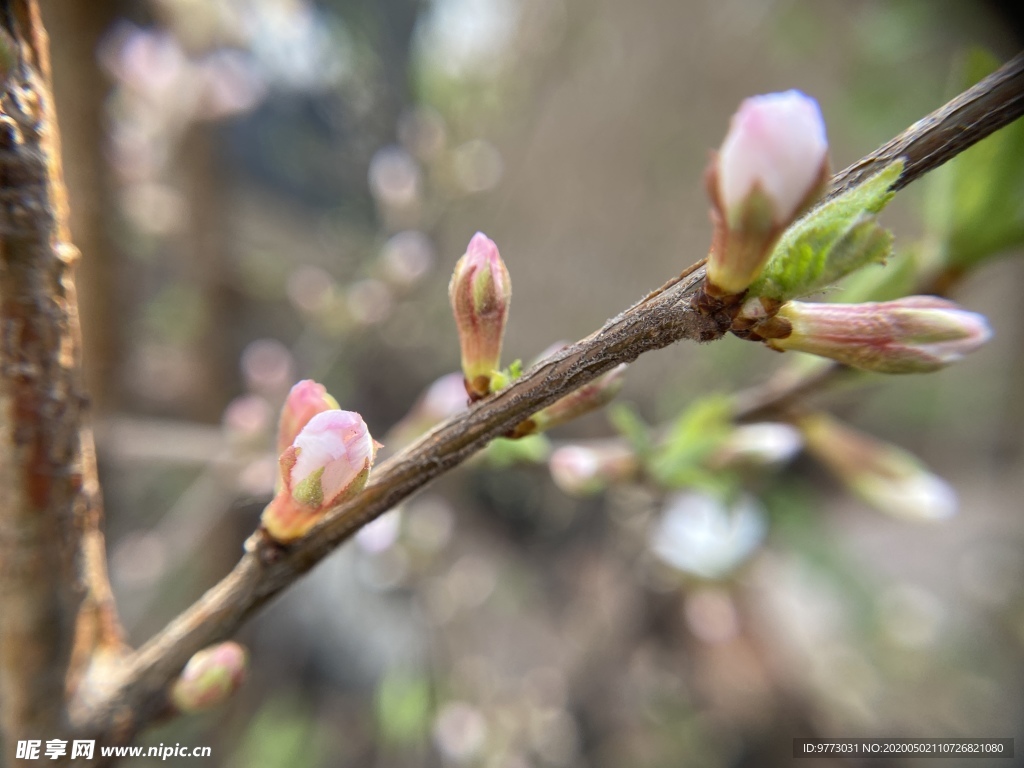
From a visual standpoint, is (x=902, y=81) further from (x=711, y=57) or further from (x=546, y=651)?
(x=546, y=651)

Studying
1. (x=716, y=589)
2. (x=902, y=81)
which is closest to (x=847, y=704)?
(x=716, y=589)

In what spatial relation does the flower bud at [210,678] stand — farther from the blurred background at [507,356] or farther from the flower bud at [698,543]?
the flower bud at [698,543]

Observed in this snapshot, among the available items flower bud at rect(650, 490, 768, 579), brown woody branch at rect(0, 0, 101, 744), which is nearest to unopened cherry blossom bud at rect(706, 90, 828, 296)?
brown woody branch at rect(0, 0, 101, 744)

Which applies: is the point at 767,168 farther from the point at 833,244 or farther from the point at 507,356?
the point at 507,356

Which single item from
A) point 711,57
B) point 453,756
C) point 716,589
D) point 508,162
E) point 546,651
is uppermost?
point 711,57

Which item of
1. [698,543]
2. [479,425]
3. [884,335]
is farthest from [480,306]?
[698,543]

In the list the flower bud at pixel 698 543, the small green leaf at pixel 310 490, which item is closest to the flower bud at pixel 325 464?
the small green leaf at pixel 310 490

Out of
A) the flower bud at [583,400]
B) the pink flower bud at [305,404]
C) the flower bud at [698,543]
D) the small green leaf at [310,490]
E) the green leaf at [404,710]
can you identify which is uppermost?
the flower bud at [583,400]
